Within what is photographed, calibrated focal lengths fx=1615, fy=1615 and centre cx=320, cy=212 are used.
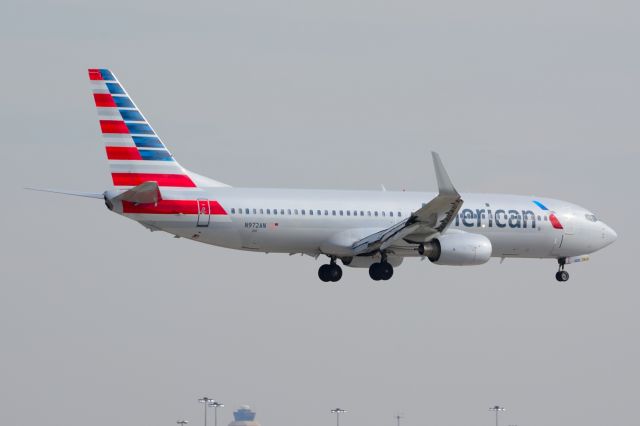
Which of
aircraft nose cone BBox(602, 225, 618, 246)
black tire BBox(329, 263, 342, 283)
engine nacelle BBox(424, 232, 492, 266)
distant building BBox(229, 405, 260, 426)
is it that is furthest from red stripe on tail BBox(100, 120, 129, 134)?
distant building BBox(229, 405, 260, 426)

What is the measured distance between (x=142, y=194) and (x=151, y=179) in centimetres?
240

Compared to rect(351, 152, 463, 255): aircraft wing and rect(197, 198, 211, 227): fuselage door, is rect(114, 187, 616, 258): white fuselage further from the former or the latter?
rect(351, 152, 463, 255): aircraft wing

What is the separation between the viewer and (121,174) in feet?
217

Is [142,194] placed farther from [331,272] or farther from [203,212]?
[331,272]

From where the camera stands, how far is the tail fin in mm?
66375

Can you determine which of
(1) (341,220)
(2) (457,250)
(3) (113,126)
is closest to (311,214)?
(1) (341,220)

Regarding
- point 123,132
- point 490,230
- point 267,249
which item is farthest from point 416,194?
point 123,132

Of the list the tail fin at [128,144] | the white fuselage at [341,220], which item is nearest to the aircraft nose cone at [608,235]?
the white fuselage at [341,220]

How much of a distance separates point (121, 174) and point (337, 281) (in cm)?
1261

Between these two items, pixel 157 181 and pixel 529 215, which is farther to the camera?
pixel 529 215

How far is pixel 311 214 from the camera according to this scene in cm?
6844

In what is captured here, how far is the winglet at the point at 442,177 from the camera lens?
64.8 meters

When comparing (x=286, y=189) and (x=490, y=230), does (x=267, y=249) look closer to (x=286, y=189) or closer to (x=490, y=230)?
(x=286, y=189)

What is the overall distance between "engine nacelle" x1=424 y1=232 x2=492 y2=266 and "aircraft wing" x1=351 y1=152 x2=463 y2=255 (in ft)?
1.61
